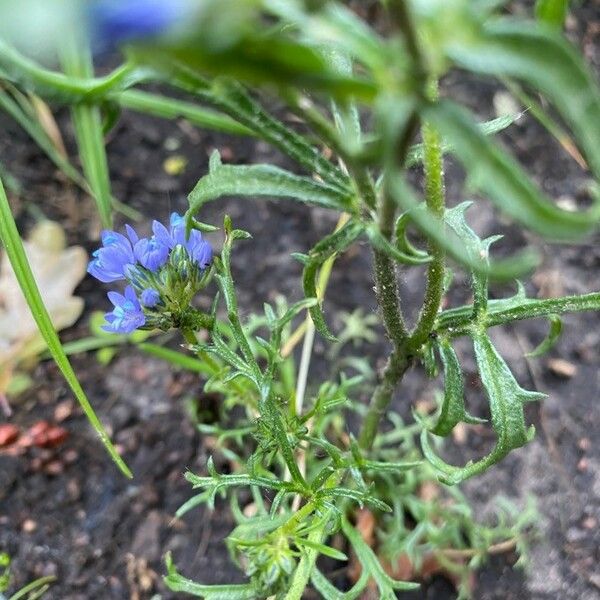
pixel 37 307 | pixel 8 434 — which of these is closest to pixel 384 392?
pixel 37 307

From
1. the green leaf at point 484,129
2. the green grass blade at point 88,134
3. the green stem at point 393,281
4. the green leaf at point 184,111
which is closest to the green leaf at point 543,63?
the green stem at point 393,281

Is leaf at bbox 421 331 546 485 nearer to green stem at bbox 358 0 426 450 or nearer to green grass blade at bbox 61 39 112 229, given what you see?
green stem at bbox 358 0 426 450

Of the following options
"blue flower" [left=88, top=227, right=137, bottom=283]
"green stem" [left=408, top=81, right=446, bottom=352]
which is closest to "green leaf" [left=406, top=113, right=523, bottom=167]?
"green stem" [left=408, top=81, right=446, bottom=352]

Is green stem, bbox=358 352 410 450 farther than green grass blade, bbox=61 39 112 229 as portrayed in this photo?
No

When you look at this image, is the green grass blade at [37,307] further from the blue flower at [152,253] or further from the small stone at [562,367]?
the small stone at [562,367]

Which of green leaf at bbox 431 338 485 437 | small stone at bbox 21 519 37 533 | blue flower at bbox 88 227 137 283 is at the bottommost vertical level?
small stone at bbox 21 519 37 533
